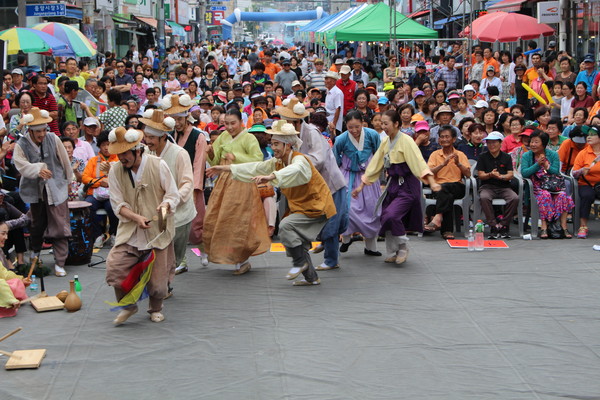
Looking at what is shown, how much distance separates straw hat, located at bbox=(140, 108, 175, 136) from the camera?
Answer: 773 cm

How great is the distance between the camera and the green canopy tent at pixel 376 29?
78.3ft

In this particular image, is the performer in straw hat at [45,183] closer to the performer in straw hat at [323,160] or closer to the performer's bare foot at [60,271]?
the performer's bare foot at [60,271]

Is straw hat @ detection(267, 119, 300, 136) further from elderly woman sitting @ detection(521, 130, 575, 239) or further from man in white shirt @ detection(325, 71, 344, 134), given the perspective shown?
man in white shirt @ detection(325, 71, 344, 134)

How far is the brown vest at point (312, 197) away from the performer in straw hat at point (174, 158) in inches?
36.1

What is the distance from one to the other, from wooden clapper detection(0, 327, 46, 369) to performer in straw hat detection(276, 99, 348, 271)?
334cm

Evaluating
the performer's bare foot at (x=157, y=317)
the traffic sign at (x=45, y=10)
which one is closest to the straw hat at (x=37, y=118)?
the performer's bare foot at (x=157, y=317)

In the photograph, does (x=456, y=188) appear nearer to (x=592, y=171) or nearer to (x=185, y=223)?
(x=592, y=171)

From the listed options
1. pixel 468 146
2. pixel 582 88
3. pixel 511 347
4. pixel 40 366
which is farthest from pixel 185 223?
pixel 582 88

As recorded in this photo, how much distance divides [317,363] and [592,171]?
18.9ft

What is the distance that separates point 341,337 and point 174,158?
2.36m

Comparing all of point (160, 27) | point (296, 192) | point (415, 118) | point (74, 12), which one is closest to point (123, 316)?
point (296, 192)

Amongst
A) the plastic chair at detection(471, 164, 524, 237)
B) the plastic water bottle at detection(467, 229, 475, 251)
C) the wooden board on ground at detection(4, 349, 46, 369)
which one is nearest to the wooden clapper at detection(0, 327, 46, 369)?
the wooden board on ground at detection(4, 349, 46, 369)

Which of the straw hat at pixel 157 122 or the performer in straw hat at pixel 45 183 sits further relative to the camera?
the performer in straw hat at pixel 45 183

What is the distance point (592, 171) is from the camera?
416 inches
